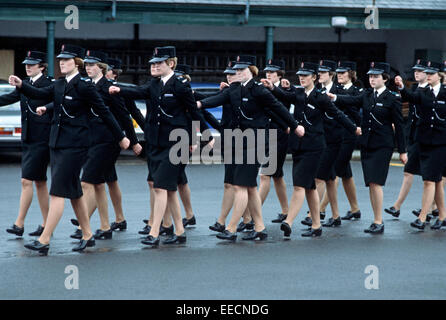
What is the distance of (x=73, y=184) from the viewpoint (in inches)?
355

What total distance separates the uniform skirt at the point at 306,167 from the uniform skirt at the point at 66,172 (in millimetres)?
2424

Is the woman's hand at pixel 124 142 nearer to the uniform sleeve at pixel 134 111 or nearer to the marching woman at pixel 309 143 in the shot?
the uniform sleeve at pixel 134 111

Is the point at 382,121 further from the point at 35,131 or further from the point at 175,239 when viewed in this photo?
the point at 35,131

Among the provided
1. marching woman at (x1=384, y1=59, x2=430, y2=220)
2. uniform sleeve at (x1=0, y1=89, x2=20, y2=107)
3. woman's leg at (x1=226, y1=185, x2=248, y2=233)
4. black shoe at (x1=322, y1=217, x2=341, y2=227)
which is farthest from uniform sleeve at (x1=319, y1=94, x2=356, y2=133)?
uniform sleeve at (x1=0, y1=89, x2=20, y2=107)

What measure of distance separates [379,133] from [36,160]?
3.70 metres

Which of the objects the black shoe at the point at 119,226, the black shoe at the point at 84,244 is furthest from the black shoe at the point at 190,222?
the black shoe at the point at 84,244

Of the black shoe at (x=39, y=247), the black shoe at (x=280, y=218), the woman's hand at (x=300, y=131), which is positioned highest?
the woman's hand at (x=300, y=131)

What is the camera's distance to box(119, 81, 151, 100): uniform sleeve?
31.2ft

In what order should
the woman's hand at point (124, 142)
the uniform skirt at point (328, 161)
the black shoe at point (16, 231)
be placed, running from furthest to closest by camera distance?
the uniform skirt at point (328, 161) → the black shoe at point (16, 231) → the woman's hand at point (124, 142)

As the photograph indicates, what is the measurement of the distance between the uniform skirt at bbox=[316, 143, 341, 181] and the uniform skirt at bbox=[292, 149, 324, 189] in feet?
2.37

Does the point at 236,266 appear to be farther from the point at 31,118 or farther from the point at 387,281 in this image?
the point at 31,118

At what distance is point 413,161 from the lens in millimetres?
11656

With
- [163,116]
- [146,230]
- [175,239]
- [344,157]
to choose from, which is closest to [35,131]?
[163,116]

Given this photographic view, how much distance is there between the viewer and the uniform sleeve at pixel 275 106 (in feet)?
32.1
